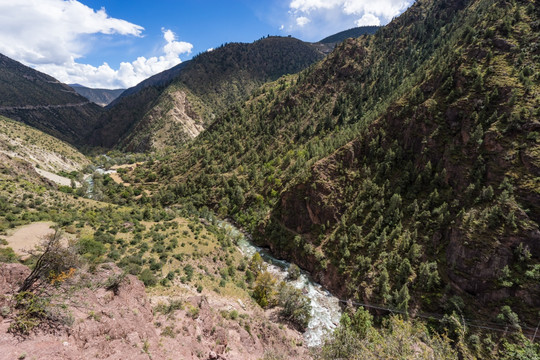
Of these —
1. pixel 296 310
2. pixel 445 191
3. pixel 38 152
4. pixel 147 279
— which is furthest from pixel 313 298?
pixel 38 152

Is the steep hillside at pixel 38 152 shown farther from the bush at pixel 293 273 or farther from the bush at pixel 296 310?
the bush at pixel 296 310

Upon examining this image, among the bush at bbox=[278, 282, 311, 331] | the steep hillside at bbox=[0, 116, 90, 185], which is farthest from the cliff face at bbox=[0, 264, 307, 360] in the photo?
the steep hillside at bbox=[0, 116, 90, 185]

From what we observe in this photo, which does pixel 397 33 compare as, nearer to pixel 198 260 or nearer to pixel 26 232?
pixel 198 260

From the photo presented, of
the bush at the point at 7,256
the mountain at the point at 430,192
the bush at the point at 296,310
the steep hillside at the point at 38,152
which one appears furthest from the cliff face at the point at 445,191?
the steep hillside at the point at 38,152

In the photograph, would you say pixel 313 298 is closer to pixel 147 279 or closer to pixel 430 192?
pixel 147 279

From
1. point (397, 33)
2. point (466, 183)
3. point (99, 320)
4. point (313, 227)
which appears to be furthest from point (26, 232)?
point (397, 33)
